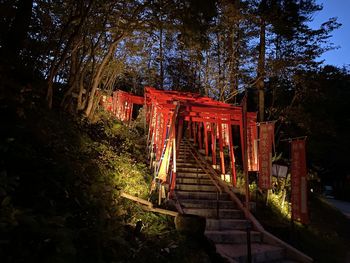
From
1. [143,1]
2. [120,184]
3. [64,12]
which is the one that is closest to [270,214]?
[120,184]

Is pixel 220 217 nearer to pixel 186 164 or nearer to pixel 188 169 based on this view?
pixel 188 169

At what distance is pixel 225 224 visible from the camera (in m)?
10.8

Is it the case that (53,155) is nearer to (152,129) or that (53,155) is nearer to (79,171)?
(79,171)

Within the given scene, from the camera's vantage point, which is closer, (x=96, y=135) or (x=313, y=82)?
(x=96, y=135)

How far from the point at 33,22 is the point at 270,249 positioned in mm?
10288

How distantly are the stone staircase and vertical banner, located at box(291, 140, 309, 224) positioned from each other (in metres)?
1.77

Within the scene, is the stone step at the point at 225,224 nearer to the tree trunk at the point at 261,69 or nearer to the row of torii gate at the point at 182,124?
Result: the row of torii gate at the point at 182,124

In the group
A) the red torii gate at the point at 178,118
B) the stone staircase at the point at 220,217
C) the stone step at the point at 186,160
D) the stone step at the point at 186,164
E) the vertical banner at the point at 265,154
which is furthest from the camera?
the stone step at the point at 186,160

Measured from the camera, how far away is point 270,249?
9.73 meters

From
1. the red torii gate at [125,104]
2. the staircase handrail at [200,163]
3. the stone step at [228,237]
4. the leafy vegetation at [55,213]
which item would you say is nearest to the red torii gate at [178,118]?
the staircase handrail at [200,163]

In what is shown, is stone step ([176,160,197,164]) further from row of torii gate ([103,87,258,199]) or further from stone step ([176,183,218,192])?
stone step ([176,183,218,192])

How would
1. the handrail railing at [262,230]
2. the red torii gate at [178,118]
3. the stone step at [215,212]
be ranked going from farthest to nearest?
1. the red torii gate at [178,118]
2. the stone step at [215,212]
3. the handrail railing at [262,230]

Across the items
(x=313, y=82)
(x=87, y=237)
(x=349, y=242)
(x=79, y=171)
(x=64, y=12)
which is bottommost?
(x=349, y=242)

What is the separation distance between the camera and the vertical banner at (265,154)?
12.7 metres
